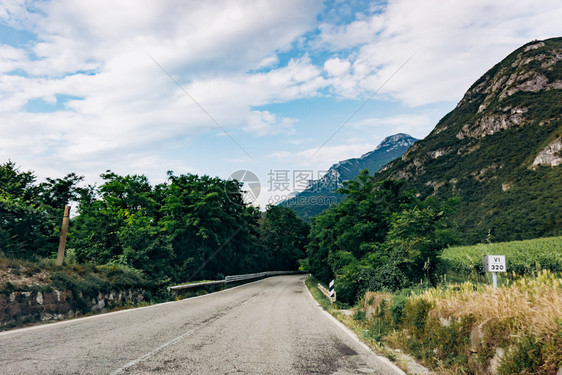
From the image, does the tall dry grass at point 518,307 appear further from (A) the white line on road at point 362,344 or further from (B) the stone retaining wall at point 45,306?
(B) the stone retaining wall at point 45,306

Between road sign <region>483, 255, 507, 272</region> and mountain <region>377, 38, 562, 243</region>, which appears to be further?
mountain <region>377, 38, 562, 243</region>

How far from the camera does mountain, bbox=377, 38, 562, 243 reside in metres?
71.9

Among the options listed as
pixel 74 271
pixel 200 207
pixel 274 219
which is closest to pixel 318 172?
pixel 200 207

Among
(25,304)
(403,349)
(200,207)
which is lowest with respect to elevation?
(403,349)

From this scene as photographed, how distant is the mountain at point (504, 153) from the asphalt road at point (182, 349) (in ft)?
155

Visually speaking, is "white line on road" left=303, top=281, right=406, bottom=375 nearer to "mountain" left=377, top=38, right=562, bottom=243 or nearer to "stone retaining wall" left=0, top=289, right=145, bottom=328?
"stone retaining wall" left=0, top=289, right=145, bottom=328

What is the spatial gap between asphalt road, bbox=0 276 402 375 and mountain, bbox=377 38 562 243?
47352mm

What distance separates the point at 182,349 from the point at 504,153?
400 ft

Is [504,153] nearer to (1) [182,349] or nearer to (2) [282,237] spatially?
(2) [282,237]

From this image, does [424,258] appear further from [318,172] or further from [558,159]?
[558,159]

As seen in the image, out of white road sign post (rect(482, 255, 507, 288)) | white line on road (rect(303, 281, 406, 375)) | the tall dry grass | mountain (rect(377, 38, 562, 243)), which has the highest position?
mountain (rect(377, 38, 562, 243))

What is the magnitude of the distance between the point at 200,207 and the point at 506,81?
160905 millimetres

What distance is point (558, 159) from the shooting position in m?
81.1

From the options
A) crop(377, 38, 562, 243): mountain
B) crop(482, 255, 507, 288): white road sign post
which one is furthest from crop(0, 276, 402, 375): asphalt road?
crop(377, 38, 562, 243): mountain
